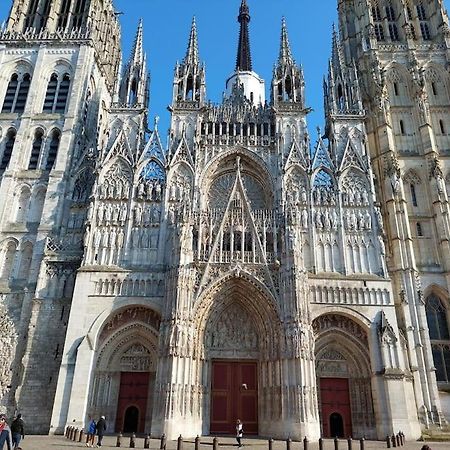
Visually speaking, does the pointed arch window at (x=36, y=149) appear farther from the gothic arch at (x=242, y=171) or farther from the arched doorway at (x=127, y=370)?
the arched doorway at (x=127, y=370)

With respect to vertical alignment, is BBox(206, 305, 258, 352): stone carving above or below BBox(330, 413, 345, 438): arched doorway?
above

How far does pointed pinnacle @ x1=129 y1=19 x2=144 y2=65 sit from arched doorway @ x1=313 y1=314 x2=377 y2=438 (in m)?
23.0

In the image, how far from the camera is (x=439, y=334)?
27.1 metres

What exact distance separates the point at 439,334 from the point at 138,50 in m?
29.1

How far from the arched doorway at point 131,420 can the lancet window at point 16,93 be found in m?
22.5

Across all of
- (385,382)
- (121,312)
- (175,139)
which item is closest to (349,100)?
(175,139)

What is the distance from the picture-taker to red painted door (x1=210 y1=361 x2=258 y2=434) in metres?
23.2

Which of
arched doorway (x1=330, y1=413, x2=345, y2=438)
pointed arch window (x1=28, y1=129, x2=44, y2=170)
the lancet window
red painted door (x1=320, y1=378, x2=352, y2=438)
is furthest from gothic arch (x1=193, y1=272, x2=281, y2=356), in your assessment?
the lancet window

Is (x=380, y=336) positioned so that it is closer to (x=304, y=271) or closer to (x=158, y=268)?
(x=304, y=271)

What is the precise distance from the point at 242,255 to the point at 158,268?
486 centimetres

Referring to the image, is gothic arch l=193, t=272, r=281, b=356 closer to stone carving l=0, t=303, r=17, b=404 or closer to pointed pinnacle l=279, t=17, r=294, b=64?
stone carving l=0, t=303, r=17, b=404

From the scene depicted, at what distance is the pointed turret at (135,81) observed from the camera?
3193cm

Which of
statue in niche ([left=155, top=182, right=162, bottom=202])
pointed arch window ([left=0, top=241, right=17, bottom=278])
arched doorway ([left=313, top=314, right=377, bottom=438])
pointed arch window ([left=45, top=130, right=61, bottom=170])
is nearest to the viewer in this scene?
arched doorway ([left=313, top=314, right=377, bottom=438])

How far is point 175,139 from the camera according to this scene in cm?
2953
